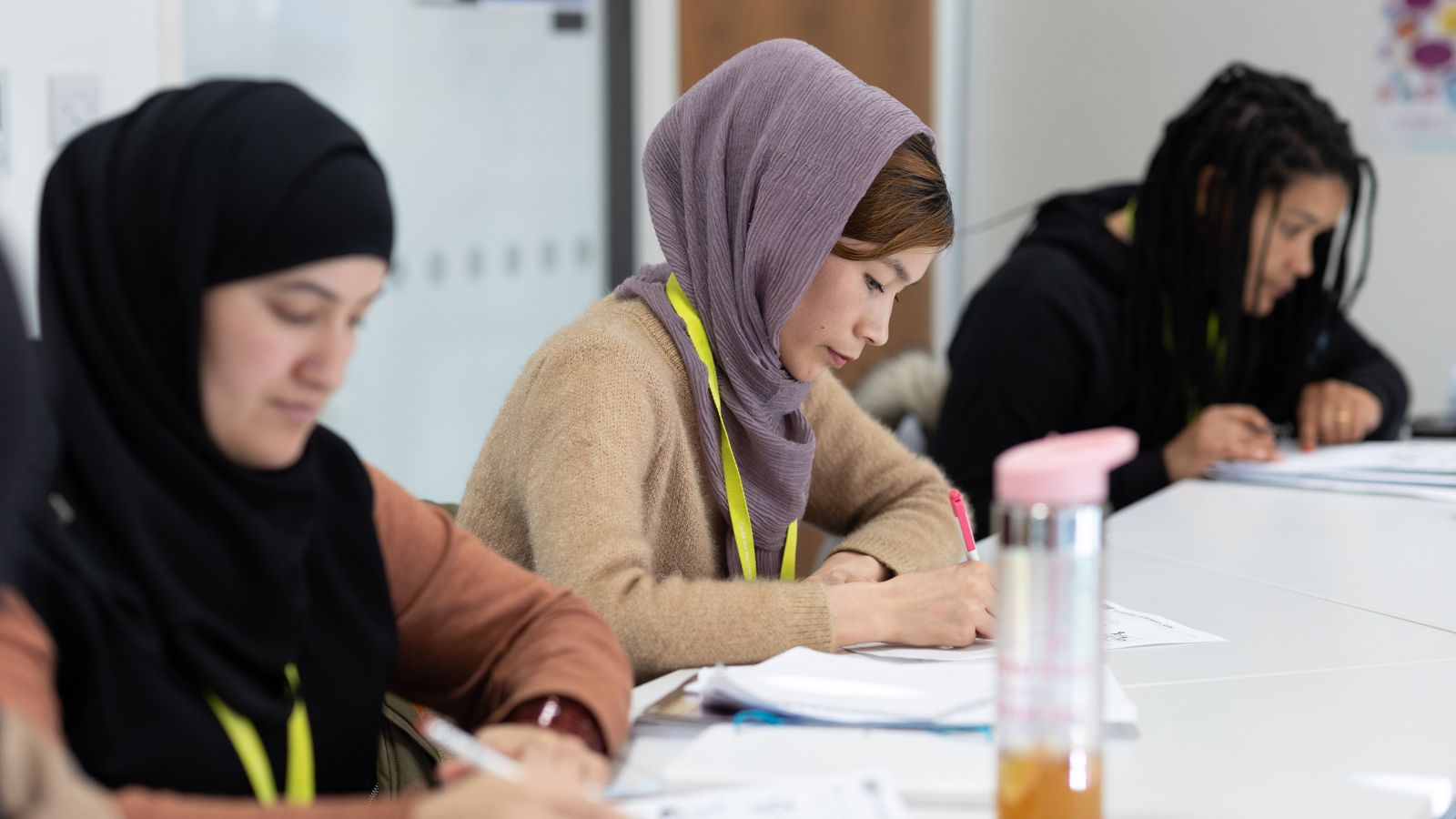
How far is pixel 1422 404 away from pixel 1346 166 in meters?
1.39

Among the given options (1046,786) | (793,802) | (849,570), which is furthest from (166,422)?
(849,570)

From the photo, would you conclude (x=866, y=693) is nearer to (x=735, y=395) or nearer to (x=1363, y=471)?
(x=735, y=395)

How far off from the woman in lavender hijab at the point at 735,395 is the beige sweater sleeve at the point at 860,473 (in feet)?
0.29

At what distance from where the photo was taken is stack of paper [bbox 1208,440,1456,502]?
7.45ft

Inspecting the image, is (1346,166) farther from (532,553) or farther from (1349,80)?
(532,553)

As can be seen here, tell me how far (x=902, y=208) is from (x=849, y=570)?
39 centimetres

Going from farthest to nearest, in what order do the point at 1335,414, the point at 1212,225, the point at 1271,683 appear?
the point at 1335,414 < the point at 1212,225 < the point at 1271,683

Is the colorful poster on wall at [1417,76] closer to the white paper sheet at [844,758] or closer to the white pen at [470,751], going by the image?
the white paper sheet at [844,758]

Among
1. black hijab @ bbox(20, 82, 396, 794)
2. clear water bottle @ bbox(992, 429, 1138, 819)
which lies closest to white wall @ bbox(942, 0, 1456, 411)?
clear water bottle @ bbox(992, 429, 1138, 819)

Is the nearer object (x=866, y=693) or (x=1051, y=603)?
(x=1051, y=603)

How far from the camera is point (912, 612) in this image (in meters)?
1.37

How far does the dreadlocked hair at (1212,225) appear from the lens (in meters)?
2.46

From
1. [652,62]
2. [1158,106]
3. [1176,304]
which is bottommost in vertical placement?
[1176,304]

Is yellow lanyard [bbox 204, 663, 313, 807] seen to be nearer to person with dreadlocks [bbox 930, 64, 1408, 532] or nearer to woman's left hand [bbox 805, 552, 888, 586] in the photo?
woman's left hand [bbox 805, 552, 888, 586]
